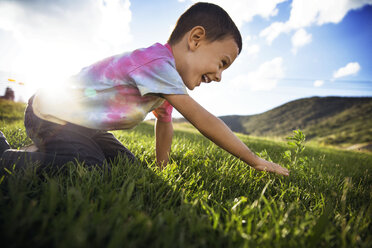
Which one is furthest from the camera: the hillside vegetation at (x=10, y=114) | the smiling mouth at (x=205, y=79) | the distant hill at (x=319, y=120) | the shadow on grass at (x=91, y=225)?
the distant hill at (x=319, y=120)

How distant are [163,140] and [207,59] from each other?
1184 mm

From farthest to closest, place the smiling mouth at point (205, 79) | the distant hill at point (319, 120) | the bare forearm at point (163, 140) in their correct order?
the distant hill at point (319, 120) → the bare forearm at point (163, 140) → the smiling mouth at point (205, 79)

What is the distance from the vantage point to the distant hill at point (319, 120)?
48750mm

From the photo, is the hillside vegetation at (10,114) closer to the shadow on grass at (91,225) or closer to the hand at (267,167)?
the shadow on grass at (91,225)

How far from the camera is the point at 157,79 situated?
148 centimetres

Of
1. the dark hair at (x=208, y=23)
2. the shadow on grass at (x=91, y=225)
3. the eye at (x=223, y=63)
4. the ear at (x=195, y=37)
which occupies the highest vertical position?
the dark hair at (x=208, y=23)

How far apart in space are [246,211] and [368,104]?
3208 inches

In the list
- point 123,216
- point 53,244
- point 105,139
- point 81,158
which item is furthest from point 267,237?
point 105,139

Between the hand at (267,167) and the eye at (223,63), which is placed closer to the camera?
the hand at (267,167)

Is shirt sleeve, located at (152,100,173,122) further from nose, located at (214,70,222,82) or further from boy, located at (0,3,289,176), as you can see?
nose, located at (214,70,222,82)

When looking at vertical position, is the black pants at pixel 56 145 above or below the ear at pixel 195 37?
below

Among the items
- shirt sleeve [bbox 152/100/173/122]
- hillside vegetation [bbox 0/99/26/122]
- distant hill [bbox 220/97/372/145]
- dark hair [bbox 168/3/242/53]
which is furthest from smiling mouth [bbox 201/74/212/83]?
distant hill [bbox 220/97/372/145]

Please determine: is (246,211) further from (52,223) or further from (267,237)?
(52,223)

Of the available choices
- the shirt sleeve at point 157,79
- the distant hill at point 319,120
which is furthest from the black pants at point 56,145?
the distant hill at point 319,120
